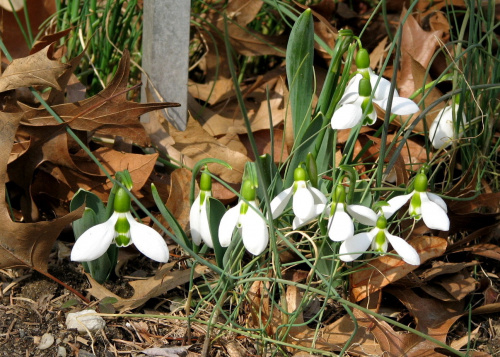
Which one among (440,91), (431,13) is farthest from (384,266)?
(431,13)

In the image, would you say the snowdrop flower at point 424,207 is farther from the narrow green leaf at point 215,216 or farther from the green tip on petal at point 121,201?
the green tip on petal at point 121,201

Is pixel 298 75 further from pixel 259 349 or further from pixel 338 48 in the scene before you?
pixel 259 349

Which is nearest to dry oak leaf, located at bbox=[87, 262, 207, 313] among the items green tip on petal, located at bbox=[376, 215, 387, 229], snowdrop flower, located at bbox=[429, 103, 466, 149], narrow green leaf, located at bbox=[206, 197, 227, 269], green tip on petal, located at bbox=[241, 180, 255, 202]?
narrow green leaf, located at bbox=[206, 197, 227, 269]

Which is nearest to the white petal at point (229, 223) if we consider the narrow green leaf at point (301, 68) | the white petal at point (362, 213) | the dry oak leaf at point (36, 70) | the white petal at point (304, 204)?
the white petal at point (304, 204)

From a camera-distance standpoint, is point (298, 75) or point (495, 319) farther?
point (495, 319)

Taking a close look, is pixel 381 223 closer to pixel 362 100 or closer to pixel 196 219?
pixel 362 100

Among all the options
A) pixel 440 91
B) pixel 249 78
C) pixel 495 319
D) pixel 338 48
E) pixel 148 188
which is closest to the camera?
pixel 338 48

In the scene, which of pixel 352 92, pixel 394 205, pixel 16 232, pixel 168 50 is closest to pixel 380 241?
pixel 394 205
